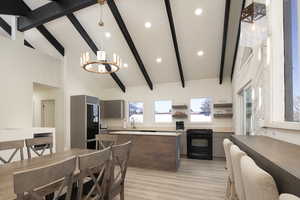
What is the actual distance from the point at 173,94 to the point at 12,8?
5.26 m

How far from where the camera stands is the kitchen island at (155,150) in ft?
13.3

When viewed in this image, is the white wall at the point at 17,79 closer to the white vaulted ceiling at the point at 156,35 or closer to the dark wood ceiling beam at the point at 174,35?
the white vaulted ceiling at the point at 156,35

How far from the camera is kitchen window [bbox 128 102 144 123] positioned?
693 cm

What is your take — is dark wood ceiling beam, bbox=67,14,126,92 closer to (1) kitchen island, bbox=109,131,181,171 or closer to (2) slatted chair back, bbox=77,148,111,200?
(1) kitchen island, bbox=109,131,181,171

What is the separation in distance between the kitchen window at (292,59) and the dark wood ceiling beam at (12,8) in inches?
201

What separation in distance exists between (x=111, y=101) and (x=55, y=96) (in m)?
2.10

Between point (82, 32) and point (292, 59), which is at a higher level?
point (82, 32)

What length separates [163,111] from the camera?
661cm

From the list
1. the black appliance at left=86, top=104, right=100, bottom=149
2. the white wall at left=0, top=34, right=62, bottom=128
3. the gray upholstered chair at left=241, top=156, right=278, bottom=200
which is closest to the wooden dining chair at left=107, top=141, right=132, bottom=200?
the gray upholstered chair at left=241, top=156, right=278, bottom=200

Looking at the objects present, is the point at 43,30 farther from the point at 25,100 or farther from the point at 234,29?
the point at 234,29

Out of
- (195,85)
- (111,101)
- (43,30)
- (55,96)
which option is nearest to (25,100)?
(55,96)

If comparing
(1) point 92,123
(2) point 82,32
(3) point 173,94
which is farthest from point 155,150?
(2) point 82,32

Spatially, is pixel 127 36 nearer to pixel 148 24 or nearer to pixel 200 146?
pixel 148 24

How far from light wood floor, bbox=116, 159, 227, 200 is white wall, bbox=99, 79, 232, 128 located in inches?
89.5
